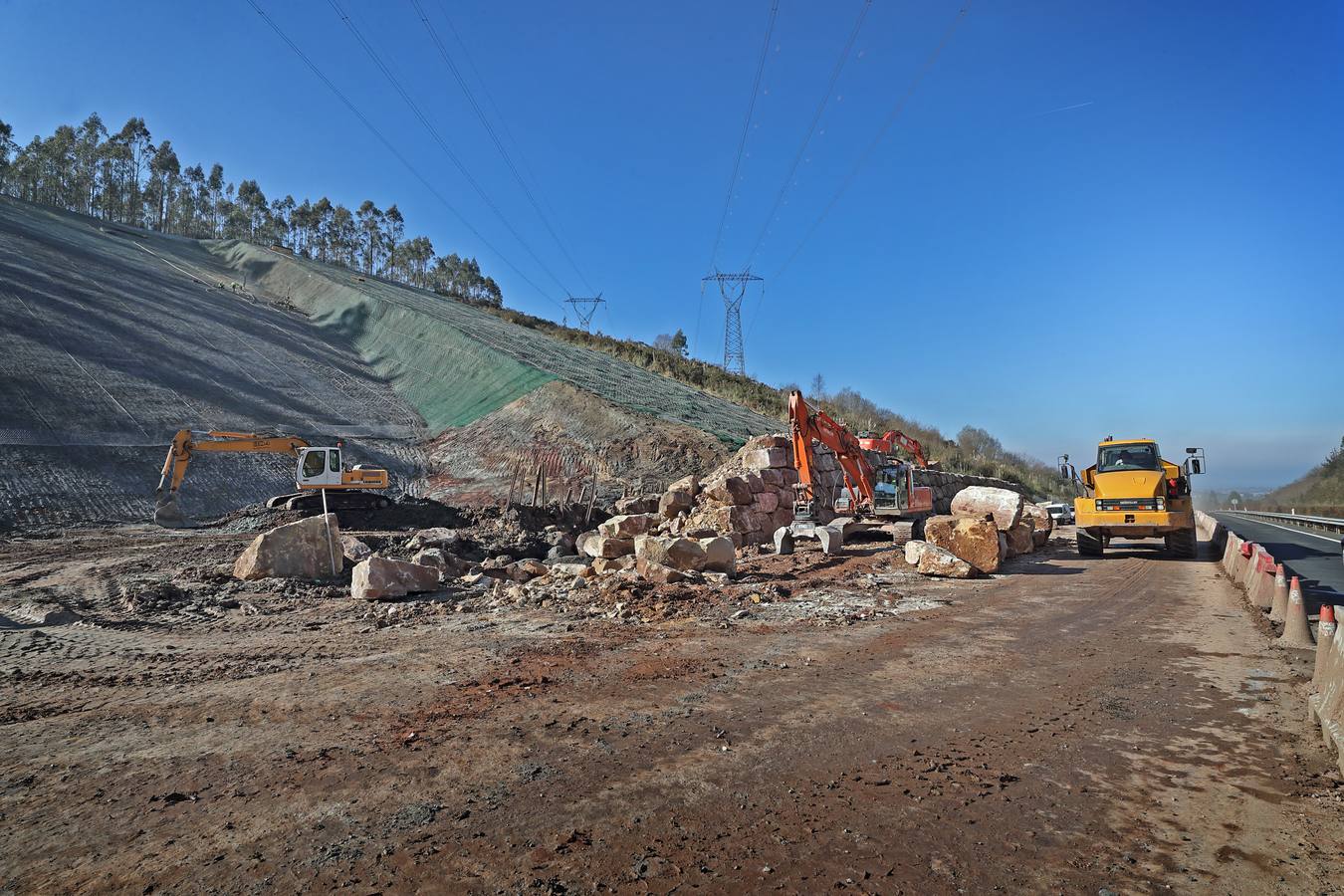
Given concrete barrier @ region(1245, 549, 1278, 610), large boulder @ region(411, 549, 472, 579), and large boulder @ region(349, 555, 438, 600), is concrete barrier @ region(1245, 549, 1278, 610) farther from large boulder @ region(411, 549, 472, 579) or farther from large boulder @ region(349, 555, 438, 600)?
large boulder @ region(411, 549, 472, 579)

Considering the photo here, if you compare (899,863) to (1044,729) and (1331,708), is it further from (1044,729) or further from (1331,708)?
(1331,708)

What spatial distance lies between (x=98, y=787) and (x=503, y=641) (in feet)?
12.2

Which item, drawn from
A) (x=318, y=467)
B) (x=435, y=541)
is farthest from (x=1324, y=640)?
(x=318, y=467)

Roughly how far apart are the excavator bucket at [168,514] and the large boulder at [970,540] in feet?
66.9

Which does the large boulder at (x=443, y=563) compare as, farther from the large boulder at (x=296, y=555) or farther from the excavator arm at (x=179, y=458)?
the excavator arm at (x=179, y=458)

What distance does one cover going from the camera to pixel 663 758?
4062 millimetres

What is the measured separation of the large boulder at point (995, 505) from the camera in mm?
14320

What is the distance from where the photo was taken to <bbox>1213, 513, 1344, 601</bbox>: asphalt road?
9.94m

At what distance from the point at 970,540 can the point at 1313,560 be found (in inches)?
331

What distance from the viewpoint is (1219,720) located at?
4.67 metres

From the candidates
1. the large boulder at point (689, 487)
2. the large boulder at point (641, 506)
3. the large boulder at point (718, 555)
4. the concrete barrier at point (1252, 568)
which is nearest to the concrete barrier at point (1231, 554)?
the concrete barrier at point (1252, 568)

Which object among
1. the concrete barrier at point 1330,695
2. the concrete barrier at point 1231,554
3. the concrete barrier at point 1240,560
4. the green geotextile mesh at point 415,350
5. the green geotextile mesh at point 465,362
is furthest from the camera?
the green geotextile mesh at point 415,350

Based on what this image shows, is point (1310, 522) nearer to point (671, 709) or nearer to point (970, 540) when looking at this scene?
point (970, 540)

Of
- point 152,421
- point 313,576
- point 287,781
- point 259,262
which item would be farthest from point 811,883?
point 259,262
